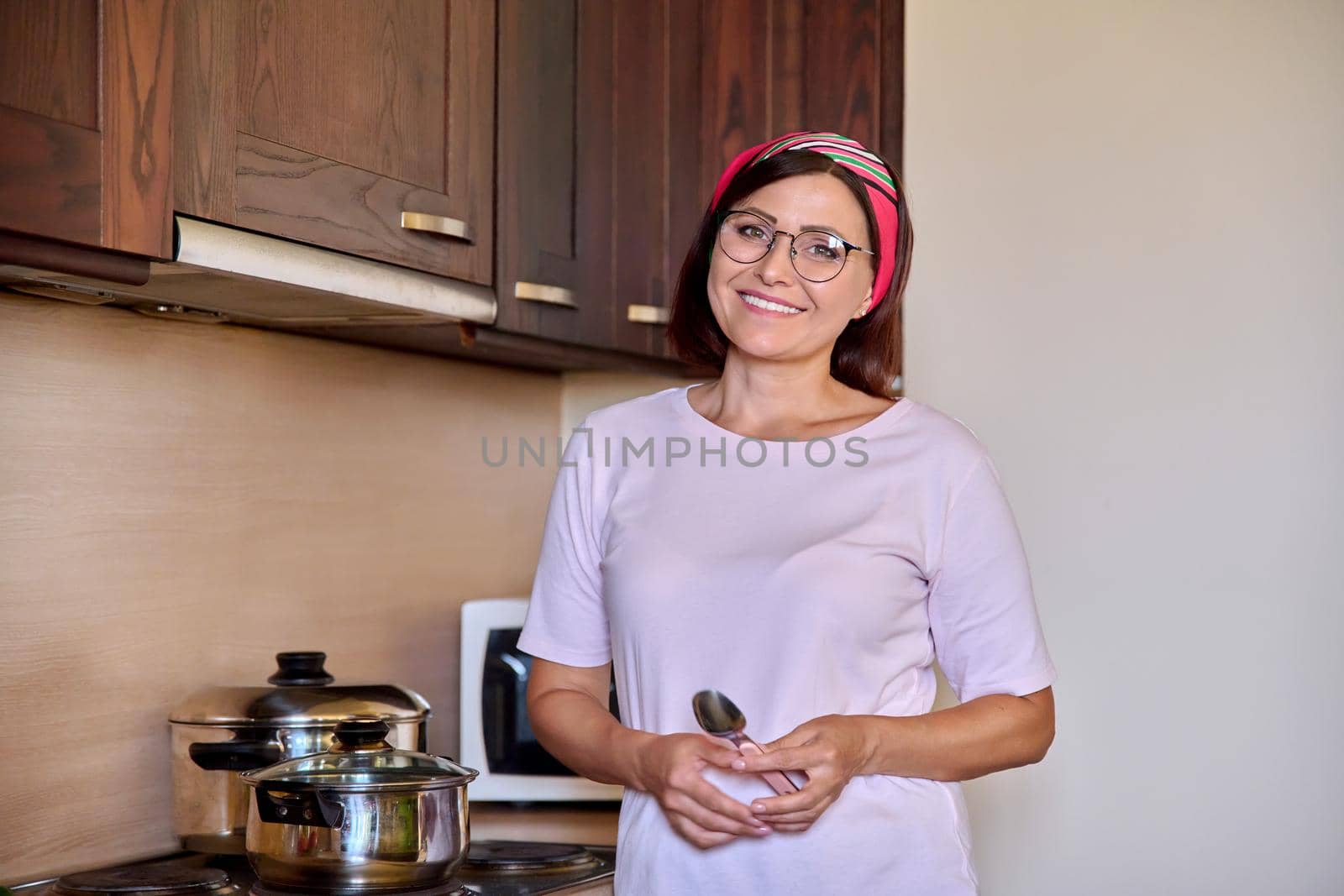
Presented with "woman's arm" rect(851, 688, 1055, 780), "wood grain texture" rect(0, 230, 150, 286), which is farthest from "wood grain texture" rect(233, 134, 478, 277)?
"woman's arm" rect(851, 688, 1055, 780)

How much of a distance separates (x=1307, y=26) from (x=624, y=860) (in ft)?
3.95

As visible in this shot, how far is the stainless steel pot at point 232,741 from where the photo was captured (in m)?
1.48

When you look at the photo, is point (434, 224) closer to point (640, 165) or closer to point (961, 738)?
point (640, 165)

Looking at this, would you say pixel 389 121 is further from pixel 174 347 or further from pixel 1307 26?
pixel 1307 26

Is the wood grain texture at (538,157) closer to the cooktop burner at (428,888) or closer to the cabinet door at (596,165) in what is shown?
the cabinet door at (596,165)

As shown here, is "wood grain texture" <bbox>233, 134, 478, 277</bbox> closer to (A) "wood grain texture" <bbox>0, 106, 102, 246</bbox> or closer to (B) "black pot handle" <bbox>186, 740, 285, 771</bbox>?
(A) "wood grain texture" <bbox>0, 106, 102, 246</bbox>

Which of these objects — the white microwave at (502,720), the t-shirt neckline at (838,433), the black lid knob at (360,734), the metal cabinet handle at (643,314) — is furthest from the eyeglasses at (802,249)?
the white microwave at (502,720)

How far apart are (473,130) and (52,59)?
58 cm

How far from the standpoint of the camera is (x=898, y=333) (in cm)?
132

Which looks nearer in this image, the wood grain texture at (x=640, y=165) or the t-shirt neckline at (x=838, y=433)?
the t-shirt neckline at (x=838, y=433)

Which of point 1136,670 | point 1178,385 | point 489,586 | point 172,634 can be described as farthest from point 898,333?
point 489,586

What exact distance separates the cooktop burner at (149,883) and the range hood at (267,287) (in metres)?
0.58

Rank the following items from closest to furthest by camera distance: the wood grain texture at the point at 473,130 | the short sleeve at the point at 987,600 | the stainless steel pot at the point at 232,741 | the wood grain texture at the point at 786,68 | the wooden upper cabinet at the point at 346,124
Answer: the short sleeve at the point at 987,600 < the wooden upper cabinet at the point at 346,124 < the stainless steel pot at the point at 232,741 < the wood grain texture at the point at 473,130 < the wood grain texture at the point at 786,68

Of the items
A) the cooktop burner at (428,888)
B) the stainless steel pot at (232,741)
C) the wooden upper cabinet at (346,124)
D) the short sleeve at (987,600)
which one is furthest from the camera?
the stainless steel pot at (232,741)
